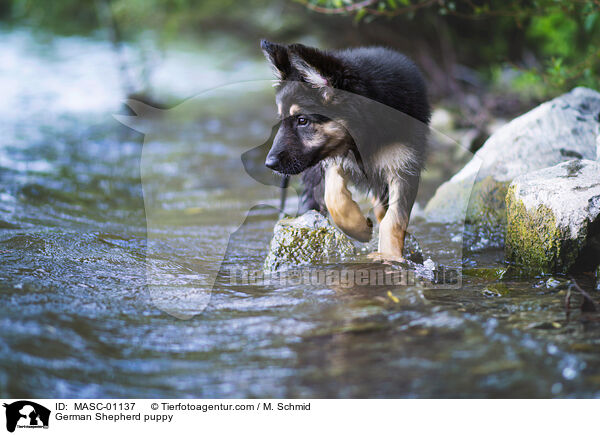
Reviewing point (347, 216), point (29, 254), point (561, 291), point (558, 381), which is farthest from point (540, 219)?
point (29, 254)

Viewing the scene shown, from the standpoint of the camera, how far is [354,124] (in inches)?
150

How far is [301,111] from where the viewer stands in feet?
12.5

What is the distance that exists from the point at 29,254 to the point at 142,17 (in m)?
8.06

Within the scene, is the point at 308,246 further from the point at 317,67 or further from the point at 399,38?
the point at 399,38

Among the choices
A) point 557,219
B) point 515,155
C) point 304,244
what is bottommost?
point 304,244

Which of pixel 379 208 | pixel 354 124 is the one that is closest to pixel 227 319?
pixel 354 124

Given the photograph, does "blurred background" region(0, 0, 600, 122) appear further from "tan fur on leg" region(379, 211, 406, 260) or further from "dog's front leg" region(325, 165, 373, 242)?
"tan fur on leg" region(379, 211, 406, 260)

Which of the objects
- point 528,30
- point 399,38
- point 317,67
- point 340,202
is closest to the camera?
point 317,67

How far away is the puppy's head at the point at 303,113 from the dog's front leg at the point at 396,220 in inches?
17.7

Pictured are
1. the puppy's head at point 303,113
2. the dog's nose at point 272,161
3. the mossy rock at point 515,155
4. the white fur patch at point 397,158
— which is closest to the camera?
the puppy's head at point 303,113
